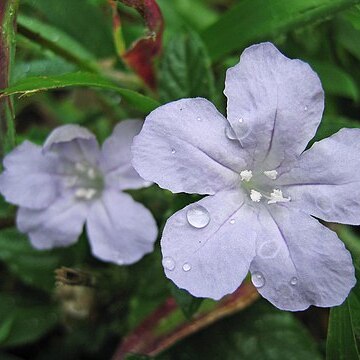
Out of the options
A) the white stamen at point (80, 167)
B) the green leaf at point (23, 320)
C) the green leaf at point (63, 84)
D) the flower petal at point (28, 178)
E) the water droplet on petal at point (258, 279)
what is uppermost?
the green leaf at point (63, 84)

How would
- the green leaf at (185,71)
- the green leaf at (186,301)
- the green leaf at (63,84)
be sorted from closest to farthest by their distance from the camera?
the green leaf at (63,84) → the green leaf at (186,301) → the green leaf at (185,71)

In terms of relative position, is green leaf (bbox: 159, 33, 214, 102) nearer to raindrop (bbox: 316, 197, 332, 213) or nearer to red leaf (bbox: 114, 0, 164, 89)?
red leaf (bbox: 114, 0, 164, 89)

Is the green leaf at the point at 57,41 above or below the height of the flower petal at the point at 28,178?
above

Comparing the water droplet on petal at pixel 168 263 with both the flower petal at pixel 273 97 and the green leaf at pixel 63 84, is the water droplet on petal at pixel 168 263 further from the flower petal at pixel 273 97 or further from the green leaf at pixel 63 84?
the green leaf at pixel 63 84

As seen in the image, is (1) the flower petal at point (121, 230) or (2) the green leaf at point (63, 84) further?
(1) the flower petal at point (121, 230)

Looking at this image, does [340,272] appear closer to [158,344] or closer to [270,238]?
[270,238]

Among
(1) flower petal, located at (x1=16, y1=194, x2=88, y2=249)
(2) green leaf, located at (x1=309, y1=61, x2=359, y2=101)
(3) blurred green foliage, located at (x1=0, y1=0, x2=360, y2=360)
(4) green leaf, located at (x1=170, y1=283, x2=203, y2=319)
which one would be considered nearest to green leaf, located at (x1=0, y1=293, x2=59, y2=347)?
(3) blurred green foliage, located at (x1=0, y1=0, x2=360, y2=360)

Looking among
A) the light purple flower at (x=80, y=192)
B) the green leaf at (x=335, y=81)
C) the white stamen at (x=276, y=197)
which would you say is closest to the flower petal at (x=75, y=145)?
the light purple flower at (x=80, y=192)

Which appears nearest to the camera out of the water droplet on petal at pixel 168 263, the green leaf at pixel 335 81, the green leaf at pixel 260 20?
the water droplet on petal at pixel 168 263
